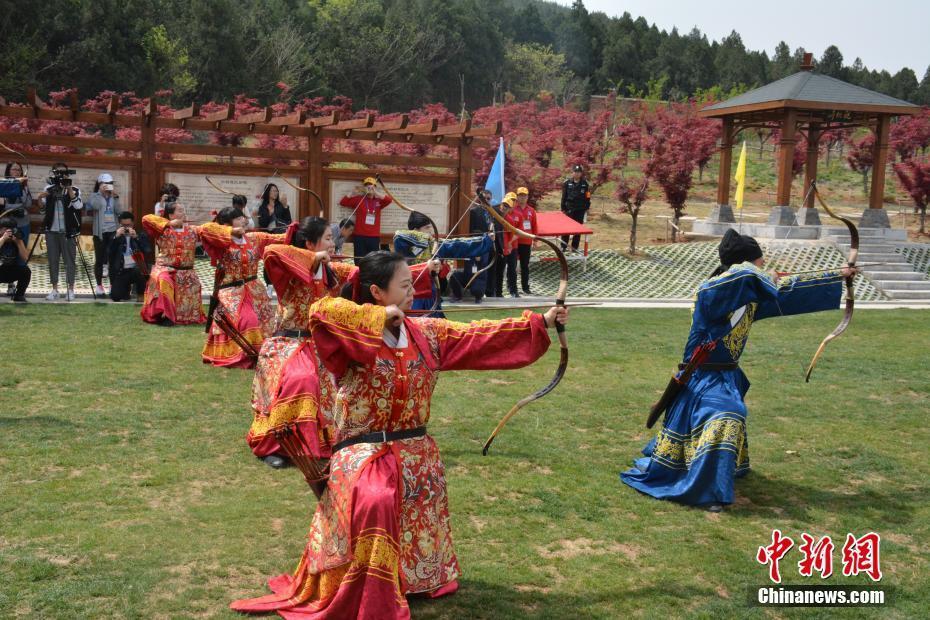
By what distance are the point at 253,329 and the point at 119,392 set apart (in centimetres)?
130

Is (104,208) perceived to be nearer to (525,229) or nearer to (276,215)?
(276,215)

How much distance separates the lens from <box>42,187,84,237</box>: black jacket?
489 inches

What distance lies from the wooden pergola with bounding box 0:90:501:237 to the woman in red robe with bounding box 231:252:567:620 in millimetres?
10126

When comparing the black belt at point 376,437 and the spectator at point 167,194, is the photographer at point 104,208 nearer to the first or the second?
the spectator at point 167,194

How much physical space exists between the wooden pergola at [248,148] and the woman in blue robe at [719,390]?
8430mm

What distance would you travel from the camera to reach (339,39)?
39.3 metres

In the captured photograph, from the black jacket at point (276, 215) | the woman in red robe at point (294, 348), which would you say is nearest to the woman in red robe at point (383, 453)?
the woman in red robe at point (294, 348)

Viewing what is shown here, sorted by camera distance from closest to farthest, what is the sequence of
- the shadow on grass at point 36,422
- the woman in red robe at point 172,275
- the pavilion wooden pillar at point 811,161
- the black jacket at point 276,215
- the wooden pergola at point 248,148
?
the shadow on grass at point 36,422 < the woman in red robe at point 172,275 < the wooden pergola at point 248,148 < the black jacket at point 276,215 < the pavilion wooden pillar at point 811,161

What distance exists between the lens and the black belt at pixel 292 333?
6.45 meters

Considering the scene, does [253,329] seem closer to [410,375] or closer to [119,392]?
[119,392]

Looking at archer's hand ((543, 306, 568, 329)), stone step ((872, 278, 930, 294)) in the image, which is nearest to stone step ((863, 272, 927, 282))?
stone step ((872, 278, 930, 294))

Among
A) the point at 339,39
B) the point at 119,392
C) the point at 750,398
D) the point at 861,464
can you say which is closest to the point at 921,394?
the point at 750,398

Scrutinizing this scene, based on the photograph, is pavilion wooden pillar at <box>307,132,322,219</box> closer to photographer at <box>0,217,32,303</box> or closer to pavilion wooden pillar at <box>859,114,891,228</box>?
photographer at <box>0,217,32,303</box>

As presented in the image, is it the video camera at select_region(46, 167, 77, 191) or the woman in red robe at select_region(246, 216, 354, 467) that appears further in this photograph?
the video camera at select_region(46, 167, 77, 191)
